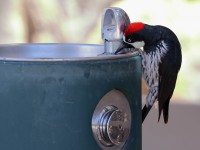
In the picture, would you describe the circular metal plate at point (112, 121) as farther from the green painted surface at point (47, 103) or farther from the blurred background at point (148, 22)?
the blurred background at point (148, 22)

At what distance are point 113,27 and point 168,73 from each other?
0.54m

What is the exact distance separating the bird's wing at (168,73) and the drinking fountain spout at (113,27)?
0.49 metres

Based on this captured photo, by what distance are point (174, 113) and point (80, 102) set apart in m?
1.77

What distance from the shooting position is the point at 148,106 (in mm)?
1795

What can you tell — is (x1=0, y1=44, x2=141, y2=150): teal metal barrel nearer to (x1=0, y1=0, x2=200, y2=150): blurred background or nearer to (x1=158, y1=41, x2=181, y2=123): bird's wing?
(x1=158, y1=41, x2=181, y2=123): bird's wing

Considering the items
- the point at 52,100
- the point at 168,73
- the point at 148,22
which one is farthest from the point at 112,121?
the point at 148,22

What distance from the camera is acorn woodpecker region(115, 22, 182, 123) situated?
67.3 inches

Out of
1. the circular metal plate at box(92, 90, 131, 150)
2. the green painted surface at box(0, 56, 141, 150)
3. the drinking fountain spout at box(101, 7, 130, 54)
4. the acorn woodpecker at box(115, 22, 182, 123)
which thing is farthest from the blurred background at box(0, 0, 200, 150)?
the green painted surface at box(0, 56, 141, 150)

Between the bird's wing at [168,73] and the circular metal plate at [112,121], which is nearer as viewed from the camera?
the circular metal plate at [112,121]

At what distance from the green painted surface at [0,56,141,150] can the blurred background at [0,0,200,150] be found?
160cm

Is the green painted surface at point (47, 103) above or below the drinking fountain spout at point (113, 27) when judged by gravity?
Result: below

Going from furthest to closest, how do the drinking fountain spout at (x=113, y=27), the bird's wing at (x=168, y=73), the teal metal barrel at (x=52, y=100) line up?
the bird's wing at (x=168, y=73) → the drinking fountain spout at (x=113, y=27) → the teal metal barrel at (x=52, y=100)

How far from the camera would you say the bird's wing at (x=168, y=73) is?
1707 millimetres

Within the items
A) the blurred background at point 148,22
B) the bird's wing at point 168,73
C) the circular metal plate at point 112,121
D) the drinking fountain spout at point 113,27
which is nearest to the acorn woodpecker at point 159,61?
the bird's wing at point 168,73
